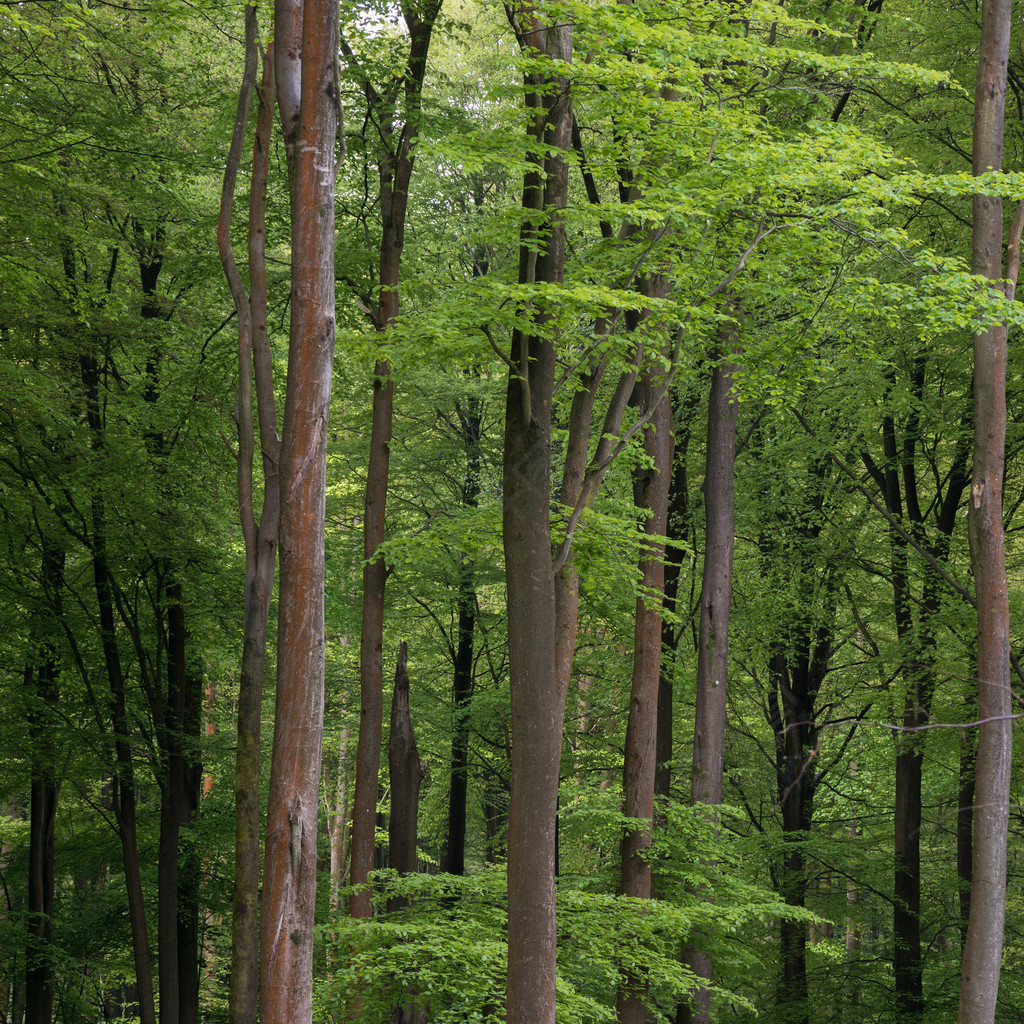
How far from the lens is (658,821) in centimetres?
1059

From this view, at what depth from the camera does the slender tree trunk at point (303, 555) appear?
16.8 feet

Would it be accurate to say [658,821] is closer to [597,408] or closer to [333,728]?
[597,408]

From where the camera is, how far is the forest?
6.96 metres

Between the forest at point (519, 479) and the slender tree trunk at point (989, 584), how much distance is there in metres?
0.04

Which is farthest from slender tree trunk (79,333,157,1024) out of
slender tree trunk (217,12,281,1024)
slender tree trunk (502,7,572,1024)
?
slender tree trunk (502,7,572,1024)

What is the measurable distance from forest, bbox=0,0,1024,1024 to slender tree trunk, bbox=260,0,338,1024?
0.03 meters

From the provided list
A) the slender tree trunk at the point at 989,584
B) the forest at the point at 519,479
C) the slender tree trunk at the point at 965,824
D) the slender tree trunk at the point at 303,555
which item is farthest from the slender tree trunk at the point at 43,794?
the slender tree trunk at the point at 965,824

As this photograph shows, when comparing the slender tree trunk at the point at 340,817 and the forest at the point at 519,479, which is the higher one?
the forest at the point at 519,479

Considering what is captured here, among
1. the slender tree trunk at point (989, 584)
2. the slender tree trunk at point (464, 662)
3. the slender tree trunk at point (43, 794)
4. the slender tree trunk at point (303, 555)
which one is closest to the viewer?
the slender tree trunk at point (303, 555)

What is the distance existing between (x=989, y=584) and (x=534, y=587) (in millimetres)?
4109

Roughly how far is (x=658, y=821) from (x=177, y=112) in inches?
454

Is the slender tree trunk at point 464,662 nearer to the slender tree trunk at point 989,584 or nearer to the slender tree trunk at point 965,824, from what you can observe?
the slender tree trunk at point 965,824

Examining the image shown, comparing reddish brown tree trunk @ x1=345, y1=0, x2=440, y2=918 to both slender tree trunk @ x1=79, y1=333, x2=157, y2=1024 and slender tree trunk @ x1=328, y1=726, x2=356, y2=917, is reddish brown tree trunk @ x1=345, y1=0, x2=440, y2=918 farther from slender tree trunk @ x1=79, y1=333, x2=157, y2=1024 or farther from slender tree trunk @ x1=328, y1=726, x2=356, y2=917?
slender tree trunk @ x1=328, y1=726, x2=356, y2=917

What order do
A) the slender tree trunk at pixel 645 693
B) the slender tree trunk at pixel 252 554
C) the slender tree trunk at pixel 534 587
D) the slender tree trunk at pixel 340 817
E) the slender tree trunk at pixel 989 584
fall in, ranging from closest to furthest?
the slender tree trunk at pixel 534 587 → the slender tree trunk at pixel 989 584 → the slender tree trunk at pixel 252 554 → the slender tree trunk at pixel 645 693 → the slender tree trunk at pixel 340 817
